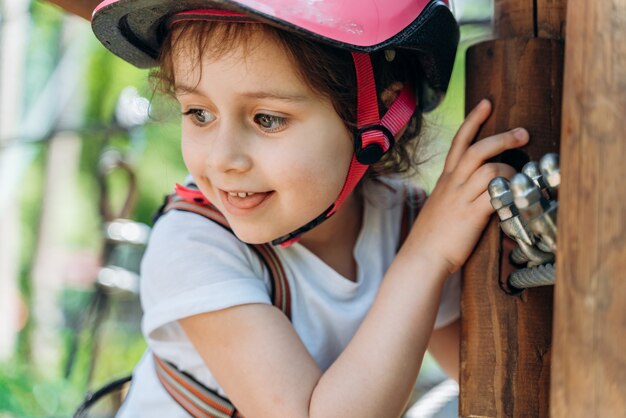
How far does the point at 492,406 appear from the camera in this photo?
1354 millimetres

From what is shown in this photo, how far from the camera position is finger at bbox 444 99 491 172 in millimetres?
1444

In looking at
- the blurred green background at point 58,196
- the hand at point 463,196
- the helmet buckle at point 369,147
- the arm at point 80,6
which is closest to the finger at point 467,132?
the hand at point 463,196

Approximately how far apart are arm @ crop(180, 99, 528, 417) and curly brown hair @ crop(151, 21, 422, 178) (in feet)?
0.67

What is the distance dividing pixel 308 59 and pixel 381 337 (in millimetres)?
473

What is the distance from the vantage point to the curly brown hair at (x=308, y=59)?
1.48 meters

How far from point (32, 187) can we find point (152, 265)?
17.0ft

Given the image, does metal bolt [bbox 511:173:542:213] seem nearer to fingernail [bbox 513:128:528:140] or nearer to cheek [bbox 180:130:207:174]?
fingernail [bbox 513:128:528:140]

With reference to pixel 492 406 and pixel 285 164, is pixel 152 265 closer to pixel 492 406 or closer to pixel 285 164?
pixel 285 164

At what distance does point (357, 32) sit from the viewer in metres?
1.38

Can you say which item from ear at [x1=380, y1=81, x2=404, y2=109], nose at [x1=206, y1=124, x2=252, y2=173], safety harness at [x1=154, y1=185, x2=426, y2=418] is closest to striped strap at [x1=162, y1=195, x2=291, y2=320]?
safety harness at [x1=154, y1=185, x2=426, y2=418]

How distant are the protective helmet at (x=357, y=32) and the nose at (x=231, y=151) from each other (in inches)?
7.2

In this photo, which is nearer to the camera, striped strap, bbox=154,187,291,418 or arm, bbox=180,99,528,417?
arm, bbox=180,99,528,417

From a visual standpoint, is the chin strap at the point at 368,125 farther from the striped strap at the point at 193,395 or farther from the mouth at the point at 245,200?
the striped strap at the point at 193,395

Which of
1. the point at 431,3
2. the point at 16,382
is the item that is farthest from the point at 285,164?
the point at 16,382
